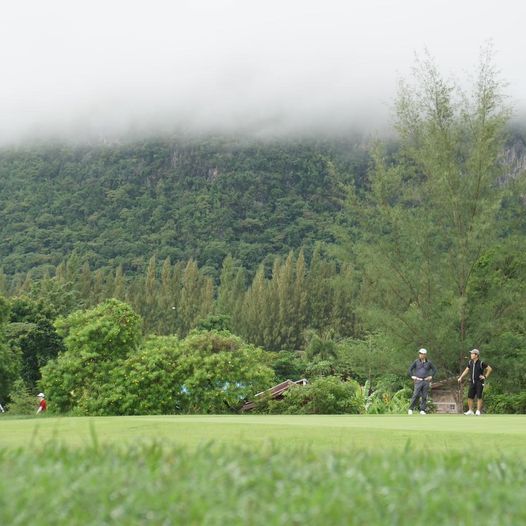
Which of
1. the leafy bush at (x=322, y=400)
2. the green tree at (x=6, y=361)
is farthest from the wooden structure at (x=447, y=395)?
the green tree at (x=6, y=361)

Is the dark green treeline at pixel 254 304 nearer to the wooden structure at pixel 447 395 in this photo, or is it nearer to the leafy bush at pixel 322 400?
the wooden structure at pixel 447 395

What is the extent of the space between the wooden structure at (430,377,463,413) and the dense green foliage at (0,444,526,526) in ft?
86.4

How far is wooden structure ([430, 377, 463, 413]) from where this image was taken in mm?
30638

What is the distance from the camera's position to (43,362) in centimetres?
5834

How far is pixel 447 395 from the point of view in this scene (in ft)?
128

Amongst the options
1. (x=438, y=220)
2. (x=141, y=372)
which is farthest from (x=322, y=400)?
(x=438, y=220)

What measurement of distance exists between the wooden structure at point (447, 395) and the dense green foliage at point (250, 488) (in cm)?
2633

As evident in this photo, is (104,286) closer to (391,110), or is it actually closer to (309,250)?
(309,250)

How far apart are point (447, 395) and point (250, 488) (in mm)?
36372

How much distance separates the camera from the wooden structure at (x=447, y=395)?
30.6m

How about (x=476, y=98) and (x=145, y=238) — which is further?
(x=145, y=238)

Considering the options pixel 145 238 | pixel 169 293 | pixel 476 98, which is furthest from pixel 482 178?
pixel 145 238

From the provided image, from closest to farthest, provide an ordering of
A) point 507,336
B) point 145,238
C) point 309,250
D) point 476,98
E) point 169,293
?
point 507,336 → point 476,98 → point 169,293 → point 309,250 → point 145,238

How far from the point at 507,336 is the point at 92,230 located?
17613 centimetres
